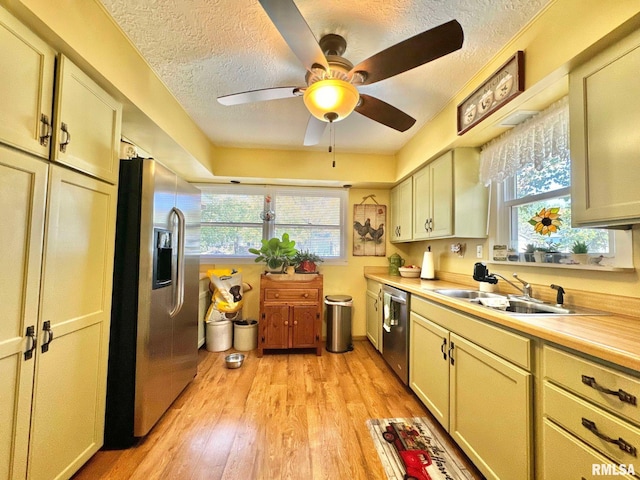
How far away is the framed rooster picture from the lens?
3887 mm

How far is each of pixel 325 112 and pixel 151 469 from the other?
2.17 m

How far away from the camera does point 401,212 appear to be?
11.5ft

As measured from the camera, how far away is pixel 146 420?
173cm

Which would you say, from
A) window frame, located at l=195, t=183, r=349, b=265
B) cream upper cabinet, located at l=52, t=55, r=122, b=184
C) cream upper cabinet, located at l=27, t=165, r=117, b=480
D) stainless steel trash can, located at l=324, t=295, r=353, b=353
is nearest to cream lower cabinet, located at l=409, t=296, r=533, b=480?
stainless steel trash can, located at l=324, t=295, r=353, b=353

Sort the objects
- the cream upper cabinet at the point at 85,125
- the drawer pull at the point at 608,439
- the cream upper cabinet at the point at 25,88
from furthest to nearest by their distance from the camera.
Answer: the cream upper cabinet at the point at 85,125, the cream upper cabinet at the point at 25,88, the drawer pull at the point at 608,439

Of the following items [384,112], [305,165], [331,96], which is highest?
[305,165]

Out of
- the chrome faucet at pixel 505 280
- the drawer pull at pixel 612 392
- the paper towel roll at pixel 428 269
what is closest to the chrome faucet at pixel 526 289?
the chrome faucet at pixel 505 280

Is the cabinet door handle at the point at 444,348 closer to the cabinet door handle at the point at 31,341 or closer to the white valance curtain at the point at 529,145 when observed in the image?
the white valance curtain at the point at 529,145

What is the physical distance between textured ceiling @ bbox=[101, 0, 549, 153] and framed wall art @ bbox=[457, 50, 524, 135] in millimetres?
140

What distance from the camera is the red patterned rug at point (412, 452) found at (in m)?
1.51

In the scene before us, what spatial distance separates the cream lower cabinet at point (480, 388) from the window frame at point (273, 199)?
1862 mm

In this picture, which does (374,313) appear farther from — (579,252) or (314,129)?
(314,129)

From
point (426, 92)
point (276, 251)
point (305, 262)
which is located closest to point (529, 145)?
point (426, 92)

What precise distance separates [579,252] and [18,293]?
2.72m
